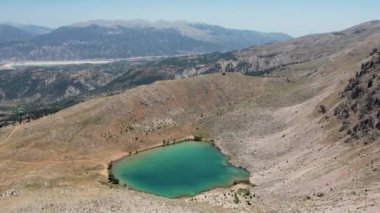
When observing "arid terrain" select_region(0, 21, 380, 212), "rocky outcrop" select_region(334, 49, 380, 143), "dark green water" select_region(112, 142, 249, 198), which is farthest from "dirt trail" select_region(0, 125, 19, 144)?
"rocky outcrop" select_region(334, 49, 380, 143)

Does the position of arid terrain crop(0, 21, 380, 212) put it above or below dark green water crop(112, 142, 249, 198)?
above

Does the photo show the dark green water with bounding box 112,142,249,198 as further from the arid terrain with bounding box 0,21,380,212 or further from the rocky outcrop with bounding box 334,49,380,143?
the rocky outcrop with bounding box 334,49,380,143

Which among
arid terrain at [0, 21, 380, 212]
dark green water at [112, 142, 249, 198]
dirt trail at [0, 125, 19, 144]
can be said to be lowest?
dark green water at [112, 142, 249, 198]

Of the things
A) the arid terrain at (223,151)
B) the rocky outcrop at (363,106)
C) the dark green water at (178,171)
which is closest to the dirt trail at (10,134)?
the arid terrain at (223,151)

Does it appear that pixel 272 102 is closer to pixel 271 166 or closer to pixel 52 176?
pixel 271 166

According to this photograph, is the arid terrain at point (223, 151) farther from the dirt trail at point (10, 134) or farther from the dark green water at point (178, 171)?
the dark green water at point (178, 171)

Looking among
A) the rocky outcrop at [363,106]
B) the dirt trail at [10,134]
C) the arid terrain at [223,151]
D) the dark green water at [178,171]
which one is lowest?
the dark green water at [178,171]
